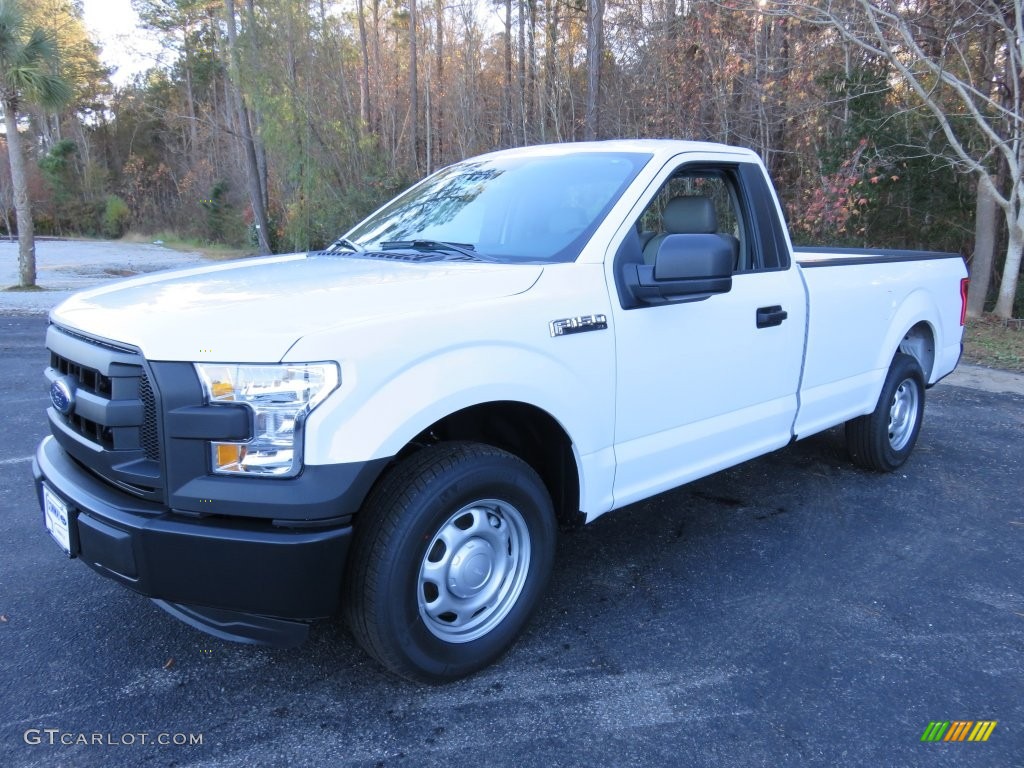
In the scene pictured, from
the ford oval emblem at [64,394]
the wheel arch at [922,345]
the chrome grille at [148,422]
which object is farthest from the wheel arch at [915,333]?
the ford oval emblem at [64,394]

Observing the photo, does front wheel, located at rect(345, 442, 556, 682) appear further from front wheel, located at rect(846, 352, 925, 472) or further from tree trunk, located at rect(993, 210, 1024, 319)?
tree trunk, located at rect(993, 210, 1024, 319)

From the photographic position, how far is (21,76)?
14695 millimetres

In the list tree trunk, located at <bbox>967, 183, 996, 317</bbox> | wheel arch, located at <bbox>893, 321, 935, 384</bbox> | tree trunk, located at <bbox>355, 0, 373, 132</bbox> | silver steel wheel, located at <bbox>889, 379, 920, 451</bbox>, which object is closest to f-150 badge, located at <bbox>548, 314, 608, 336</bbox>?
silver steel wheel, located at <bbox>889, 379, 920, 451</bbox>

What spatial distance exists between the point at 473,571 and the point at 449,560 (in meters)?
0.12

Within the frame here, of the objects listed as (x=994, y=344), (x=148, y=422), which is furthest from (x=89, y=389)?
(x=994, y=344)

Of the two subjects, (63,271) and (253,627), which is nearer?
(253,627)

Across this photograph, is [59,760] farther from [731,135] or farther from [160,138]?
[160,138]

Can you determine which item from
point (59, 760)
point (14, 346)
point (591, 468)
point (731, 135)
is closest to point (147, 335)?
point (59, 760)

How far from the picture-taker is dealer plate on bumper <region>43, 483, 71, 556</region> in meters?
2.56

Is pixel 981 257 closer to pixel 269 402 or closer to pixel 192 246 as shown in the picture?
pixel 269 402

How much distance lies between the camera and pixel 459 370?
2539 mm

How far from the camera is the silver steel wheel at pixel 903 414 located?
5152 mm

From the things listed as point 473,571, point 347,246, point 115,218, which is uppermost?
point 115,218

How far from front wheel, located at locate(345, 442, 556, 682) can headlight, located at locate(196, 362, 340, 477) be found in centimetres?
37
